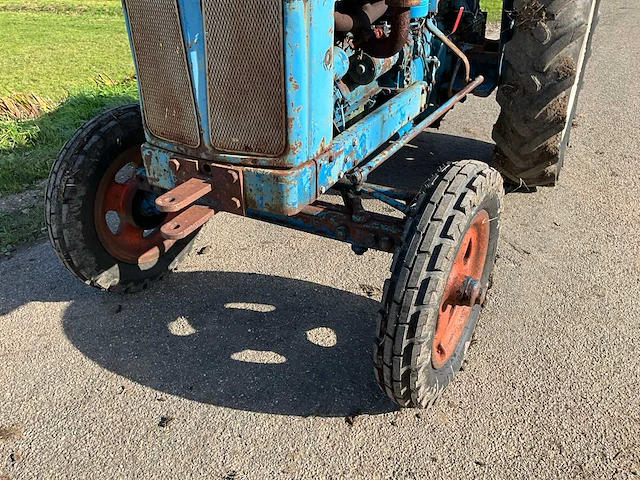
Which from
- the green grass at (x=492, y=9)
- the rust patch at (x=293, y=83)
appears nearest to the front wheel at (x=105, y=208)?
the rust patch at (x=293, y=83)

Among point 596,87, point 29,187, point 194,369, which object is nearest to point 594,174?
point 596,87

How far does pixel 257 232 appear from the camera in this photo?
378cm

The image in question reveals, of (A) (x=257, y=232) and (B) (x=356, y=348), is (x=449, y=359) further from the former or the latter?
(A) (x=257, y=232)

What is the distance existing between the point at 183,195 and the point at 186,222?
129mm

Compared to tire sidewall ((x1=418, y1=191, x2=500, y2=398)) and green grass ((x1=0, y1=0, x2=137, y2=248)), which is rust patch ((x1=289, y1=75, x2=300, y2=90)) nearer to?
tire sidewall ((x1=418, y1=191, x2=500, y2=398))

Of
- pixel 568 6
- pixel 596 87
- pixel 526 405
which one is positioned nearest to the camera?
pixel 526 405

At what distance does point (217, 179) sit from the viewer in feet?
7.34

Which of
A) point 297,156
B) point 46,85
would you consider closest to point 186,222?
point 297,156

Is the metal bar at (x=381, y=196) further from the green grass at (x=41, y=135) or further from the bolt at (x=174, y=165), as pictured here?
the green grass at (x=41, y=135)

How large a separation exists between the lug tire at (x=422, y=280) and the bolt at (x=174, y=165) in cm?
94

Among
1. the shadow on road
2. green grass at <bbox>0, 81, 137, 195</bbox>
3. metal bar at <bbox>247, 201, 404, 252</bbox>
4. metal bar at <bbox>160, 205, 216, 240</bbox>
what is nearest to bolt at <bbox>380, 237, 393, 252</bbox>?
metal bar at <bbox>247, 201, 404, 252</bbox>

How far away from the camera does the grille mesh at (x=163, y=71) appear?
212 centimetres

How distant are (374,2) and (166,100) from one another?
3.28ft

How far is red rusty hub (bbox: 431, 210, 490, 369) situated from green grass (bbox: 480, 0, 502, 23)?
770cm
